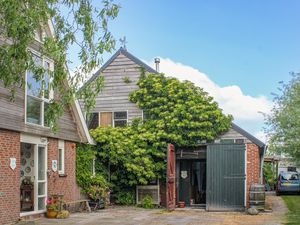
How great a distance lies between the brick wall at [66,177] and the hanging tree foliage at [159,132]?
2.55 metres

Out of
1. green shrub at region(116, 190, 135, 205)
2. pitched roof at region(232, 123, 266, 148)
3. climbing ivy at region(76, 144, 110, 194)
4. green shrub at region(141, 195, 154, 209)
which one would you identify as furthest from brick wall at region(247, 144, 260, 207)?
climbing ivy at region(76, 144, 110, 194)

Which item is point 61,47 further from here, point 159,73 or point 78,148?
point 159,73

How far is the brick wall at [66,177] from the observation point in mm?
17172

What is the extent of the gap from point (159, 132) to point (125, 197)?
11.3 feet

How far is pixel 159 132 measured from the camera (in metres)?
21.7

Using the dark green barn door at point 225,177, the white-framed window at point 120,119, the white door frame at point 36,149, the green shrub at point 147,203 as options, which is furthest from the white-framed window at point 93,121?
the white door frame at point 36,149

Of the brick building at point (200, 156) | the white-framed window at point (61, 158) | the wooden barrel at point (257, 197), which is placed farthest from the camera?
the brick building at point (200, 156)

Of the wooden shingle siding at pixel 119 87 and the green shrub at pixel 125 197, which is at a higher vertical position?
the wooden shingle siding at pixel 119 87

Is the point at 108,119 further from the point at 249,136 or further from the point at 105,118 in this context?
the point at 249,136

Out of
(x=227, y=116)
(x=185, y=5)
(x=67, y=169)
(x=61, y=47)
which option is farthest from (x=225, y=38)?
(x=61, y=47)

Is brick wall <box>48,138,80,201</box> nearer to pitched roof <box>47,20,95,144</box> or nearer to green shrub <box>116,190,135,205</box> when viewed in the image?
pitched roof <box>47,20,95,144</box>

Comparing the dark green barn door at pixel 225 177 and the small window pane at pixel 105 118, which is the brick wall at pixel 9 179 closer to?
the small window pane at pixel 105 118

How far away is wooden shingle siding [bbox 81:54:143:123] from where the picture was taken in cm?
2330

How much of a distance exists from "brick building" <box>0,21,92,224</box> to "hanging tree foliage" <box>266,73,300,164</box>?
832 centimetres
